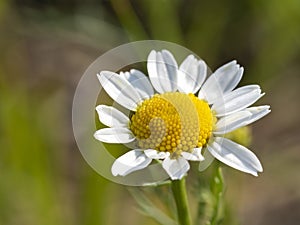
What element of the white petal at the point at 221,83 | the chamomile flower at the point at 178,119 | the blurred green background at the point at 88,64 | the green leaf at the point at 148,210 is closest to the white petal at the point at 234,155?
the chamomile flower at the point at 178,119

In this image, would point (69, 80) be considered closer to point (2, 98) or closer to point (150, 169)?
point (2, 98)

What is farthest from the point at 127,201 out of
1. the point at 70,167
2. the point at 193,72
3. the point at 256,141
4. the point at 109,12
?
the point at 193,72

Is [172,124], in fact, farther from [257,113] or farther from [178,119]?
[257,113]

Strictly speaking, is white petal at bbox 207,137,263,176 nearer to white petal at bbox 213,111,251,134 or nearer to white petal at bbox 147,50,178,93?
white petal at bbox 213,111,251,134

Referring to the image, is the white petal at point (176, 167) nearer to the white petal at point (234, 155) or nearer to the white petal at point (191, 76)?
the white petal at point (234, 155)

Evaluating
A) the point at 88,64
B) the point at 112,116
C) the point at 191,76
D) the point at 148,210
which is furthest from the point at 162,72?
the point at 88,64
